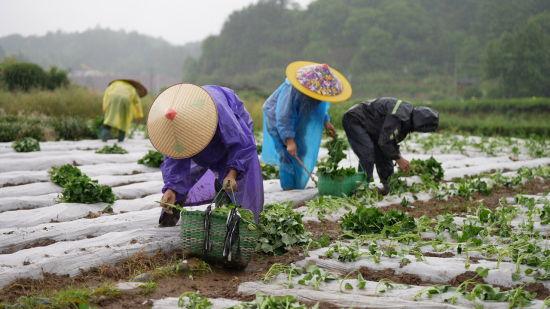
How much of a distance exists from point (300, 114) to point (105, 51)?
6541 cm

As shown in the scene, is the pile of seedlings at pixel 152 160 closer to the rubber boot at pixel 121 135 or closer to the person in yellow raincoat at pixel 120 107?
the person in yellow raincoat at pixel 120 107

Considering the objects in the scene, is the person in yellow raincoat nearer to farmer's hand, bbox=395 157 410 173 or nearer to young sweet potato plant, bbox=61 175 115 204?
young sweet potato plant, bbox=61 175 115 204

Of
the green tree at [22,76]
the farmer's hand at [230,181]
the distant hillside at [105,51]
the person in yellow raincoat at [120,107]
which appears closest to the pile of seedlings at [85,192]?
the farmer's hand at [230,181]

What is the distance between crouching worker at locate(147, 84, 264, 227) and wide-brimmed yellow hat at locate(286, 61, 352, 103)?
1777 millimetres

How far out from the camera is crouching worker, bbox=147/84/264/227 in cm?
370

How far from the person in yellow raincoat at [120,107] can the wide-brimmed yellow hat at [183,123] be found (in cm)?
688

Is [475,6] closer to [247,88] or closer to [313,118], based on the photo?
[247,88]

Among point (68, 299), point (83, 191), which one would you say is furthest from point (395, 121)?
point (68, 299)

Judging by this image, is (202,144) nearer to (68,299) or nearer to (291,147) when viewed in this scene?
(68,299)

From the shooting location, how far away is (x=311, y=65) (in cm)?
627

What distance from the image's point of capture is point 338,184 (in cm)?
606

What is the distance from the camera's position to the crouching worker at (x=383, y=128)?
239 inches

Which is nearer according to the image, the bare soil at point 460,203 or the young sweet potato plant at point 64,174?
the bare soil at point 460,203

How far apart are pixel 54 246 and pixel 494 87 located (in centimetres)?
2608
